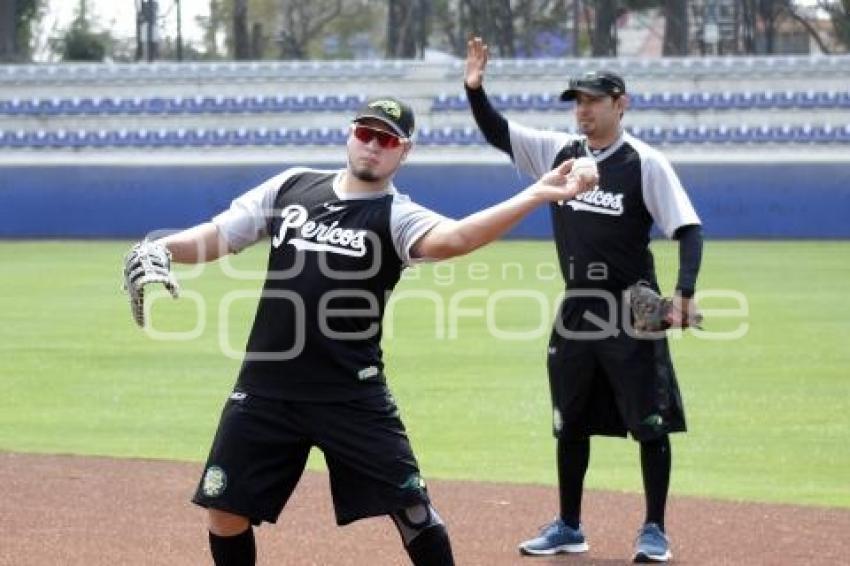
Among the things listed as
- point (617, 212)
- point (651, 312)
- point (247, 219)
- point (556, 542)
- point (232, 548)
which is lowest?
point (556, 542)

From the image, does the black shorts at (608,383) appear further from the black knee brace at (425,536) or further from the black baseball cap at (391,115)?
the black baseball cap at (391,115)

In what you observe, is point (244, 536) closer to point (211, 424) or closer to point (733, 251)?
point (211, 424)

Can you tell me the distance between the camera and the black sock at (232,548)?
5.72 metres

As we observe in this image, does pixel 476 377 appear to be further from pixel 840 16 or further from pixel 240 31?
pixel 840 16

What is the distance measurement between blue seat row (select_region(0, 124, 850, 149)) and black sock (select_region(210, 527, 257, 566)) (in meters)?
24.7

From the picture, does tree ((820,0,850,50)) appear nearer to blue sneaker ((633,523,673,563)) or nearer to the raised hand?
the raised hand

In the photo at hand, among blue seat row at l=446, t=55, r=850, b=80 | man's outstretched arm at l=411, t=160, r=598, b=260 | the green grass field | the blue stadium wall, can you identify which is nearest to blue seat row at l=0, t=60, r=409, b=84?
blue seat row at l=446, t=55, r=850, b=80

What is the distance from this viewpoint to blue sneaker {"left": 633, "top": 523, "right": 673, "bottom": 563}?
7.04m

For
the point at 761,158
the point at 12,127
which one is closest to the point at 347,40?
the point at 12,127

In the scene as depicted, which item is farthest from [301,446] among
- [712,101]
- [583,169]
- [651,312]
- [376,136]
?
[712,101]

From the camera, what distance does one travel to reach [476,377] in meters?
12.9

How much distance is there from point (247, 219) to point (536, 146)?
6.28 ft

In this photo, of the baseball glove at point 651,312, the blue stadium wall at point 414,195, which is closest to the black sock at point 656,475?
the baseball glove at point 651,312

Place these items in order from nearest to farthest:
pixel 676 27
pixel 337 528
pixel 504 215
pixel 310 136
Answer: pixel 504 215, pixel 337 528, pixel 310 136, pixel 676 27
